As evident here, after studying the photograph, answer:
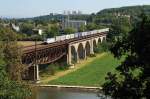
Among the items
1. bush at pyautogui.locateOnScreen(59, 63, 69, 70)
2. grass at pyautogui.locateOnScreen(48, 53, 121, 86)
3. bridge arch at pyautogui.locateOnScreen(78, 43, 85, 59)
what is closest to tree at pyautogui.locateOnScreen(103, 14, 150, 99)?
grass at pyautogui.locateOnScreen(48, 53, 121, 86)

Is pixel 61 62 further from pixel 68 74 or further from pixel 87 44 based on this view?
pixel 87 44

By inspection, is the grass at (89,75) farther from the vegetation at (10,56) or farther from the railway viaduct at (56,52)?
the vegetation at (10,56)

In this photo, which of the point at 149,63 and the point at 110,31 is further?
the point at 110,31

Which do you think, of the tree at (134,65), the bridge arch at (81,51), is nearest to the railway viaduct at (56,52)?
the bridge arch at (81,51)

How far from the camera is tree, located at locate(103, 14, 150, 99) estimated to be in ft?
41.3

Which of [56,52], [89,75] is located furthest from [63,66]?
[89,75]

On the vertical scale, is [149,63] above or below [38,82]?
above

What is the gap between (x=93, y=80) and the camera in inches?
2062

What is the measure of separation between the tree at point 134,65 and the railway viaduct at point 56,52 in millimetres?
32029

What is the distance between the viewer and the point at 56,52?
6128 cm

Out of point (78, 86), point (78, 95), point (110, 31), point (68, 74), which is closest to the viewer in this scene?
point (78, 95)

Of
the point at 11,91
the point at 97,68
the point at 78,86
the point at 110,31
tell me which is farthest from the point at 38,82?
the point at 110,31

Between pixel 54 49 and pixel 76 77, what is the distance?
22.6ft

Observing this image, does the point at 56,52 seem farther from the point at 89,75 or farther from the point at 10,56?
the point at 10,56
